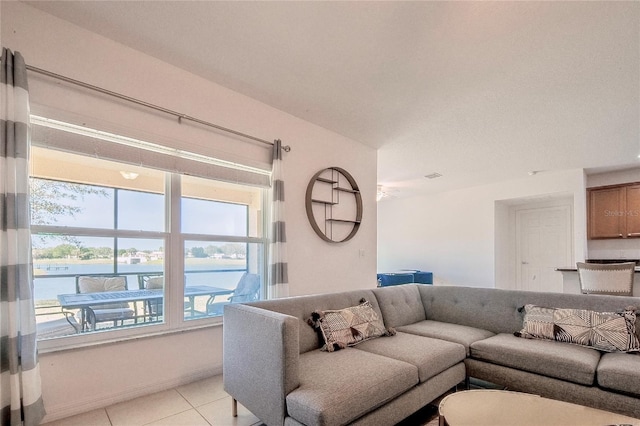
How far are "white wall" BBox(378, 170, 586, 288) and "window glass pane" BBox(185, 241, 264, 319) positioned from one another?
4.91m

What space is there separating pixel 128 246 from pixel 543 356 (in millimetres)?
3024

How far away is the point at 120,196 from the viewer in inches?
98.3

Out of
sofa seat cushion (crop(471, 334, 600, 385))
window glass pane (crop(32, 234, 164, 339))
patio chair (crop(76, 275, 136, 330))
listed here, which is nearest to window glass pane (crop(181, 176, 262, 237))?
window glass pane (crop(32, 234, 164, 339))

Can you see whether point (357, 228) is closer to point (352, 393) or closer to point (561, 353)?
point (561, 353)

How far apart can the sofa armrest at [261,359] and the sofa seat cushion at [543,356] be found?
1514 mm

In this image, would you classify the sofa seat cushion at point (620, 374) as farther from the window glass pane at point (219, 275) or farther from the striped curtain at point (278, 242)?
the window glass pane at point (219, 275)

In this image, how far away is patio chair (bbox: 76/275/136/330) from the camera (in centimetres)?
228

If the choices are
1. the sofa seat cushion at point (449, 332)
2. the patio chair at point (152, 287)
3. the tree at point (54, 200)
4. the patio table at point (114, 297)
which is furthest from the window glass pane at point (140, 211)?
the sofa seat cushion at point (449, 332)

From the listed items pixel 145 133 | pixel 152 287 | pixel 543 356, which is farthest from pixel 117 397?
pixel 543 356

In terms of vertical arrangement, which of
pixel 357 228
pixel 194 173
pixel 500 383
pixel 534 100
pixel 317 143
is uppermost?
pixel 534 100

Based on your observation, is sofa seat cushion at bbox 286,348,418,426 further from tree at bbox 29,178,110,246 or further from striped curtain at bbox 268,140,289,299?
tree at bbox 29,178,110,246

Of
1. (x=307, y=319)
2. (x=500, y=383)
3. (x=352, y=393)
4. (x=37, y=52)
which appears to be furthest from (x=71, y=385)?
(x=500, y=383)

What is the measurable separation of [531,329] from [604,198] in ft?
14.3

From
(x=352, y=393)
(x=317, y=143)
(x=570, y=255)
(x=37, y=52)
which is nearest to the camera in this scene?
(x=352, y=393)
